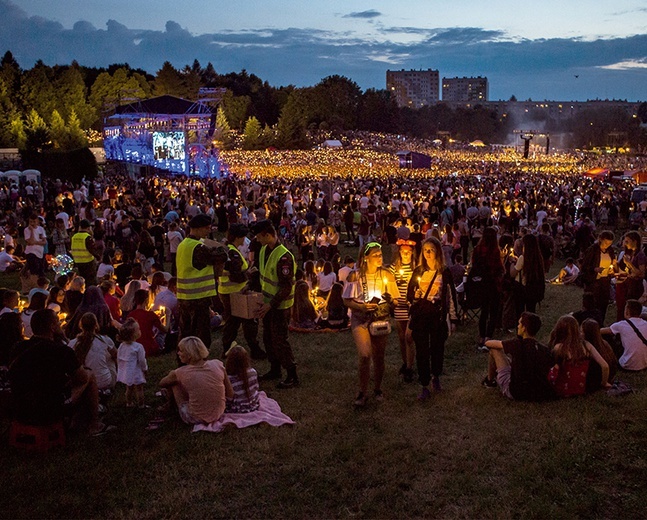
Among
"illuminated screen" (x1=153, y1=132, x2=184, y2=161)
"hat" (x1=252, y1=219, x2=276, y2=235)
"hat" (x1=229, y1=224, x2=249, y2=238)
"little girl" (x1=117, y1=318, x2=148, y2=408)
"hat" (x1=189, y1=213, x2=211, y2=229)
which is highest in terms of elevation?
"illuminated screen" (x1=153, y1=132, x2=184, y2=161)

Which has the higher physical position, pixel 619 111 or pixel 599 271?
pixel 619 111

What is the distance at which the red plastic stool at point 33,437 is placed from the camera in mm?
5082

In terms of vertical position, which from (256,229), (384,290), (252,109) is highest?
(252,109)

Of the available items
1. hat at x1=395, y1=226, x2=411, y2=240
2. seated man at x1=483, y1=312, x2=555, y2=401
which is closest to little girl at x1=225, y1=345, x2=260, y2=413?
seated man at x1=483, y1=312, x2=555, y2=401

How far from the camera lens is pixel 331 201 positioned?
838 inches

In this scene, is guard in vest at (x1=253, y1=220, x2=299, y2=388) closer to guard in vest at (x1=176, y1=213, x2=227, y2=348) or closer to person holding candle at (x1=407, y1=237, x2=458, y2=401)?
guard in vest at (x1=176, y1=213, x2=227, y2=348)

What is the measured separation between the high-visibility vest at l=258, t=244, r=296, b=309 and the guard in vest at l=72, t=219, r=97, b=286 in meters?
4.49

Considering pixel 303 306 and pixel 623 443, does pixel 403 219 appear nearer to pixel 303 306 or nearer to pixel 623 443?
pixel 303 306

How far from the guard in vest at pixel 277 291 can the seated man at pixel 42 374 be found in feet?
6.43

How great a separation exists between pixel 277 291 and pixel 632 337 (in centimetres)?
377

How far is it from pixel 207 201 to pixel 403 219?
324 inches

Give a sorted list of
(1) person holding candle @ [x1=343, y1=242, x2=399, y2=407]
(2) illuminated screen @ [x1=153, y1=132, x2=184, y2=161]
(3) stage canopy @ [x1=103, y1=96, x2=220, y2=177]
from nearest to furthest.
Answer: (1) person holding candle @ [x1=343, y1=242, x2=399, y2=407] < (2) illuminated screen @ [x1=153, y1=132, x2=184, y2=161] < (3) stage canopy @ [x1=103, y1=96, x2=220, y2=177]

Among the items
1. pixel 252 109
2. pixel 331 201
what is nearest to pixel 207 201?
pixel 331 201

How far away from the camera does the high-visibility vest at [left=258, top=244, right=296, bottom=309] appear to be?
639 cm
